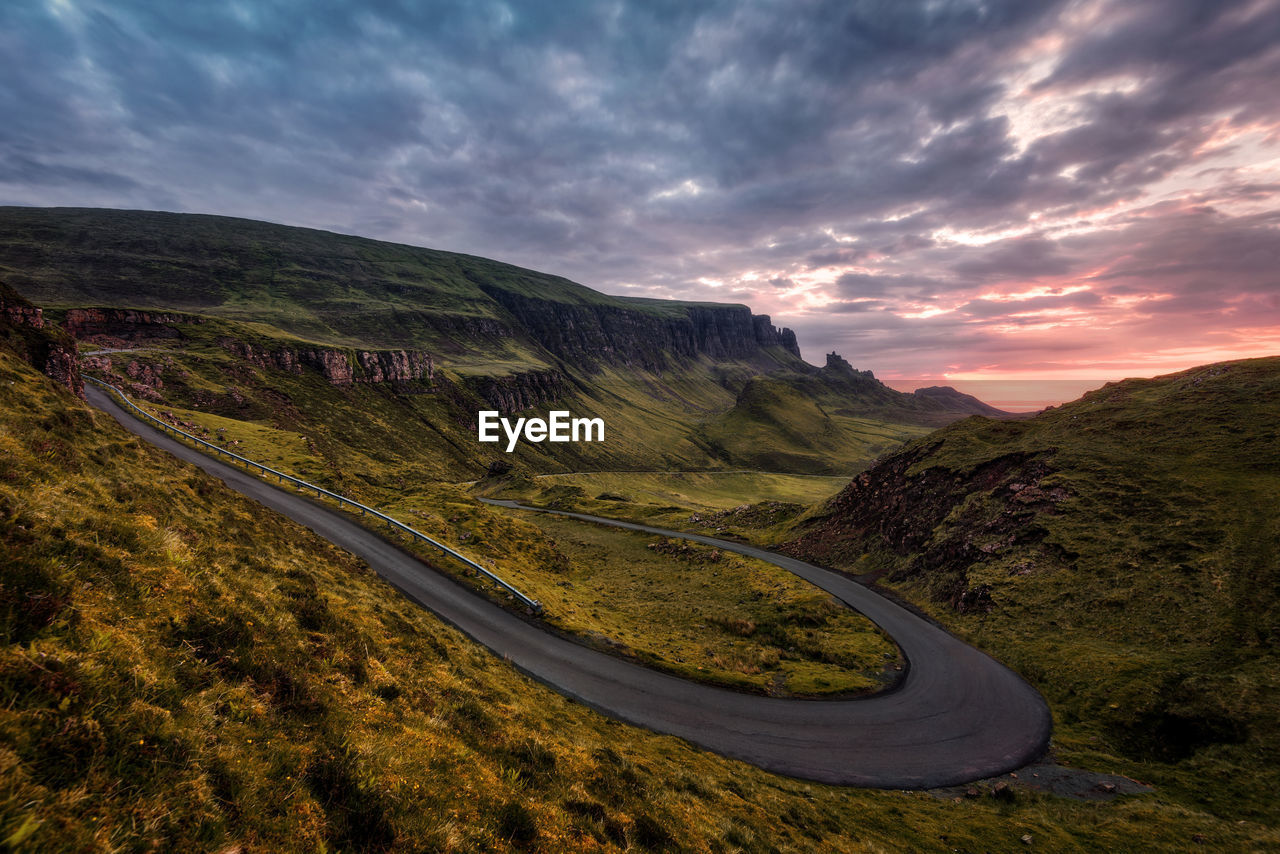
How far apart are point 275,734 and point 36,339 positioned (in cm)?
3573

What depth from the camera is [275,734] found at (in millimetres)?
6785

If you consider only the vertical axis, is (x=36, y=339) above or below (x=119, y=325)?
below

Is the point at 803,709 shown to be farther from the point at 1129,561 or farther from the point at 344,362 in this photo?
the point at 344,362

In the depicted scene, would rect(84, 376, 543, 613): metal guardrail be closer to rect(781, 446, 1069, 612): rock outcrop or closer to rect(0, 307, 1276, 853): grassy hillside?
rect(0, 307, 1276, 853): grassy hillside

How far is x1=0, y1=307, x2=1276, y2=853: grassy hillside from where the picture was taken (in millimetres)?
4637

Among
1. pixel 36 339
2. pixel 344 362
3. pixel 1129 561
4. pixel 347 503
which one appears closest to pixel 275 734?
pixel 36 339

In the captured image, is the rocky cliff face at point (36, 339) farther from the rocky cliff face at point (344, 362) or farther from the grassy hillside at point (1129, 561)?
the rocky cliff face at point (344, 362)

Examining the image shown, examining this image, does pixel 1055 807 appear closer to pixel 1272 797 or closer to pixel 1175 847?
pixel 1175 847

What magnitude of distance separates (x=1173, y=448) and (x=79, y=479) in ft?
237

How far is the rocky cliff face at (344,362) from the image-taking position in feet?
452

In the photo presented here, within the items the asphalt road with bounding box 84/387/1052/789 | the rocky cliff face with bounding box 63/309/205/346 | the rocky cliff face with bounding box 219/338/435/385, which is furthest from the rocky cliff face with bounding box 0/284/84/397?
the rocky cliff face with bounding box 63/309/205/346

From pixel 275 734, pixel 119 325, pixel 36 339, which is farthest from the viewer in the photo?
pixel 119 325

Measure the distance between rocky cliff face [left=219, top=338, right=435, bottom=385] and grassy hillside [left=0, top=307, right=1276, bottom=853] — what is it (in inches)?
5972

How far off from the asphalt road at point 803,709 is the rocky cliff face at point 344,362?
141626mm
